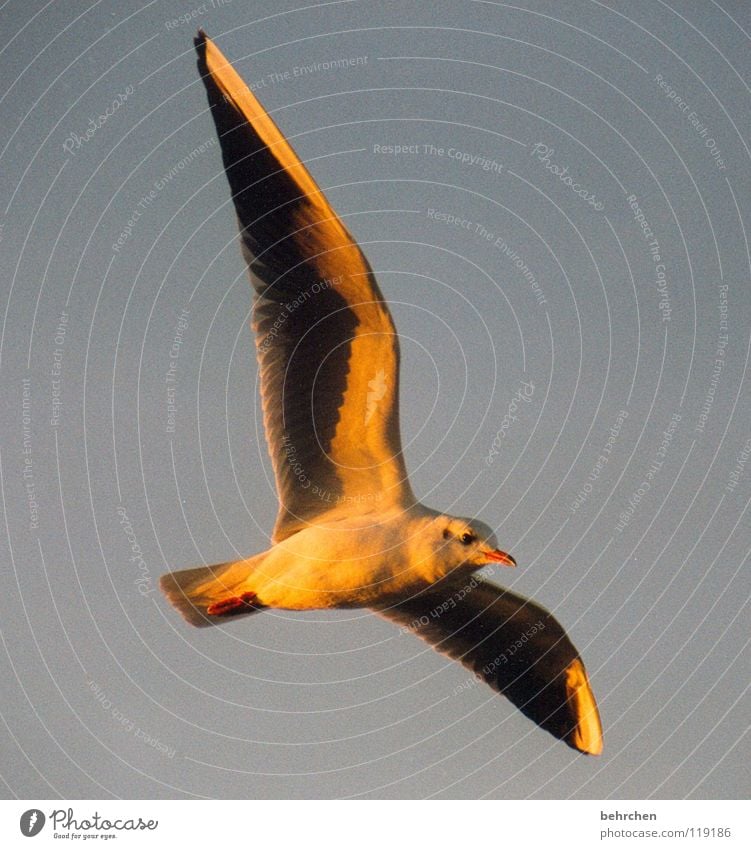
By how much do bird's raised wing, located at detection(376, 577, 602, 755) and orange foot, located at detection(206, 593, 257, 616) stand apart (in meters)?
0.28

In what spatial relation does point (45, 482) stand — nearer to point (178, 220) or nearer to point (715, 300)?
point (178, 220)

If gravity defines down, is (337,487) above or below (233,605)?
above

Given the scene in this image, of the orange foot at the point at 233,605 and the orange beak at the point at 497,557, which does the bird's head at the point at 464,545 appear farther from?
the orange foot at the point at 233,605

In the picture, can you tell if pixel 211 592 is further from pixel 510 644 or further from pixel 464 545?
pixel 510 644

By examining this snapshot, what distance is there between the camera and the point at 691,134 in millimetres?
2254

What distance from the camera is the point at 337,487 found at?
2199mm

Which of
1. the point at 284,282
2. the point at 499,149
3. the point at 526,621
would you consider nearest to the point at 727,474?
the point at 526,621

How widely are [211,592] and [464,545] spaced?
1.77 feet

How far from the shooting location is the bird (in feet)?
7.06

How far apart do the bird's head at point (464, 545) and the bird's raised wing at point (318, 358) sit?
107 millimetres
